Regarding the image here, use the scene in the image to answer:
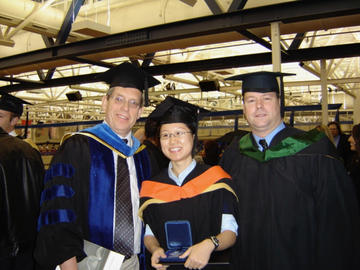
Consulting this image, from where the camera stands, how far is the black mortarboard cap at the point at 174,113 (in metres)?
2.15

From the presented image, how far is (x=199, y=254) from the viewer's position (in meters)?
1.77

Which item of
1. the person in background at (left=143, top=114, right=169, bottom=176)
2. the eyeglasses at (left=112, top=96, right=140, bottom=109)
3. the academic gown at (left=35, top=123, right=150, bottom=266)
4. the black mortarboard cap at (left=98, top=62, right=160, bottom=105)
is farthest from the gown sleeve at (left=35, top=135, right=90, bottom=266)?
the person in background at (left=143, top=114, right=169, bottom=176)

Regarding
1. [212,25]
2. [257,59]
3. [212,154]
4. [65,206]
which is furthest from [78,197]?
[257,59]

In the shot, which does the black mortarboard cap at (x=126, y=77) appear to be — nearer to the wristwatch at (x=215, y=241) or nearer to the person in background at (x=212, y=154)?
the wristwatch at (x=215, y=241)

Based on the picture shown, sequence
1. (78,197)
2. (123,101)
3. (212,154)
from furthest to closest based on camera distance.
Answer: (212,154) < (123,101) < (78,197)

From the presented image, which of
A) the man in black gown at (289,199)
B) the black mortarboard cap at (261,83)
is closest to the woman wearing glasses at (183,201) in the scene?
the man in black gown at (289,199)

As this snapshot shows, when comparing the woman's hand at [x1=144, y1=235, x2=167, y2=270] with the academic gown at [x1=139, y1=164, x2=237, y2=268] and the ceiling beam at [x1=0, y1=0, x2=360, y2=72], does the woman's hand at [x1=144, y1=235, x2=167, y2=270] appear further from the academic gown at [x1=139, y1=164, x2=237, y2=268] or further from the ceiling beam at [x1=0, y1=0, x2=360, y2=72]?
the ceiling beam at [x1=0, y1=0, x2=360, y2=72]

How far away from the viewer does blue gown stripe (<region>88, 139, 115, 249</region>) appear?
1.97 metres

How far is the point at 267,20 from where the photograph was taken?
3967 millimetres

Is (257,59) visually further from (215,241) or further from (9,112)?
(215,241)

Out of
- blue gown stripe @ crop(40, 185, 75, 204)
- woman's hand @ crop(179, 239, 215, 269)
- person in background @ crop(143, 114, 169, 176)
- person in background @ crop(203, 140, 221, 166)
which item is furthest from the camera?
person in background @ crop(203, 140, 221, 166)

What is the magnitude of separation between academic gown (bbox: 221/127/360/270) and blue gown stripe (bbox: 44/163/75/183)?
101 centimetres

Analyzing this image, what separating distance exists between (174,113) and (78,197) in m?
0.75

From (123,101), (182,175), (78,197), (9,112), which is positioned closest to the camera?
(78,197)
